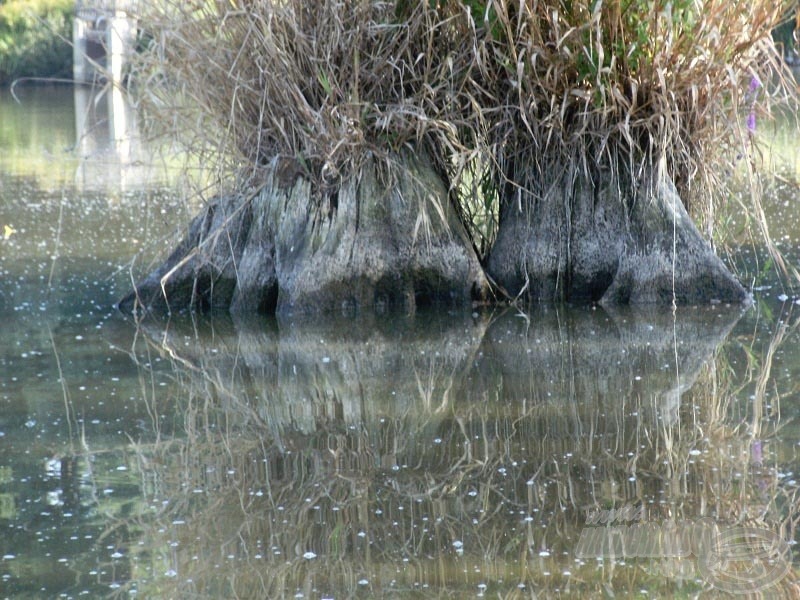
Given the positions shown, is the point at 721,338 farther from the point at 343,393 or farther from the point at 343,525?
the point at 343,525

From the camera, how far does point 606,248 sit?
17.7ft

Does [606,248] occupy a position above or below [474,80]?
below

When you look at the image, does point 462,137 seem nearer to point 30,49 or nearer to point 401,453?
point 401,453

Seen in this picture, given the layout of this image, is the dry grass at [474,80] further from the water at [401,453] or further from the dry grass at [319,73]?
the water at [401,453]

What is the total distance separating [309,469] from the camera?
3354 millimetres

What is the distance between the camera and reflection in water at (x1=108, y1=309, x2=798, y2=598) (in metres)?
2.65

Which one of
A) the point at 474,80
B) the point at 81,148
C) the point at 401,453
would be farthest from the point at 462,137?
the point at 81,148

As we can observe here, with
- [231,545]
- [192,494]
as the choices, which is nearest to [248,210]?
[192,494]

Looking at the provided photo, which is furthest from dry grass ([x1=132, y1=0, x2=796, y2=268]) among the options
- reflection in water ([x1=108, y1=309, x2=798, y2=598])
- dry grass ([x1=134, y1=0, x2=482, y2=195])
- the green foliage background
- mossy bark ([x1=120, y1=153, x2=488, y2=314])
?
the green foliage background

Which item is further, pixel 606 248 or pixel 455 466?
pixel 606 248

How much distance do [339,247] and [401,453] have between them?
195 cm

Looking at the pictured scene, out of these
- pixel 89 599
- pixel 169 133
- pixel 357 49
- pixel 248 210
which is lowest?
pixel 89 599

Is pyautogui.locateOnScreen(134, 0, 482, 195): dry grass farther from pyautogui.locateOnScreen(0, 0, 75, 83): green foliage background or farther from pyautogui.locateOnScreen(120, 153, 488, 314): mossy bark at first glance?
pyautogui.locateOnScreen(0, 0, 75, 83): green foliage background

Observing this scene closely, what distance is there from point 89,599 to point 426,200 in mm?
3070
